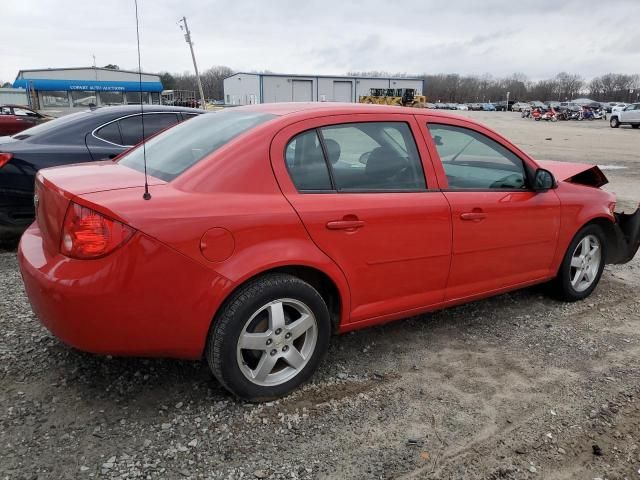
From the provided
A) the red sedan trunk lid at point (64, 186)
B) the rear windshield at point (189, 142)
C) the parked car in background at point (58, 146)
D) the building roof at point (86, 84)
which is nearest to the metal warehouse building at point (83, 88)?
the building roof at point (86, 84)

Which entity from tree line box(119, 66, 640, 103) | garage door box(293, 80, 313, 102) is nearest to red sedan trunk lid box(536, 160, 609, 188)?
garage door box(293, 80, 313, 102)

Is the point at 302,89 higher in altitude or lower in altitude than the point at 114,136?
higher

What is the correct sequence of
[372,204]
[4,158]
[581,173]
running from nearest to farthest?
[372,204] < [581,173] < [4,158]

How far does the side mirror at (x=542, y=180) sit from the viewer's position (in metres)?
3.92

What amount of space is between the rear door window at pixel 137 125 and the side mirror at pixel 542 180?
406 cm

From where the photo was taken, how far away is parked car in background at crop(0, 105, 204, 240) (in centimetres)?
518

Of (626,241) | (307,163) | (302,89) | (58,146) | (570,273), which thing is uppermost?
(302,89)

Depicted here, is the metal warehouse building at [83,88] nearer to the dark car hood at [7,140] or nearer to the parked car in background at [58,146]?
the parked car in background at [58,146]

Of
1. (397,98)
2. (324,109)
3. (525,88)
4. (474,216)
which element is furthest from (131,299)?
(525,88)

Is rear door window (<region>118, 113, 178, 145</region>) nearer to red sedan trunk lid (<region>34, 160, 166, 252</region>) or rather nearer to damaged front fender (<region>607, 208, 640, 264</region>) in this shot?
red sedan trunk lid (<region>34, 160, 166, 252</region>)

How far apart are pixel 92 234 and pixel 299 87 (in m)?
60.2

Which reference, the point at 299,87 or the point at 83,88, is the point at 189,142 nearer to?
the point at 83,88

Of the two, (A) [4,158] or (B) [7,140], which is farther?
(B) [7,140]

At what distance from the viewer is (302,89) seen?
60094 mm
